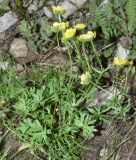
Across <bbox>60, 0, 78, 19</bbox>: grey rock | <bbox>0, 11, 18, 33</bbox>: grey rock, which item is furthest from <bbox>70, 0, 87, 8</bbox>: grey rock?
<bbox>0, 11, 18, 33</bbox>: grey rock

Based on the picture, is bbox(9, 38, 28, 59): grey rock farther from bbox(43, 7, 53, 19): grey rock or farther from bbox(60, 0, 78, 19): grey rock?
bbox(60, 0, 78, 19): grey rock

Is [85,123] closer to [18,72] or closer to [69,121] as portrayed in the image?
[69,121]

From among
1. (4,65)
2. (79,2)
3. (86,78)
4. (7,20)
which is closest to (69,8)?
(79,2)

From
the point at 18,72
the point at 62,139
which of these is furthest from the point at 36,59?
the point at 62,139

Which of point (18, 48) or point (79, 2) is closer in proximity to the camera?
point (18, 48)

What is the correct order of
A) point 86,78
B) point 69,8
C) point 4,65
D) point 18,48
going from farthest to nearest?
point 69,8
point 18,48
point 4,65
point 86,78

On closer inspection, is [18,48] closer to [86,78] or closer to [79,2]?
[79,2]

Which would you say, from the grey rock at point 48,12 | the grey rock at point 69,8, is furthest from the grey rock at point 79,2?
the grey rock at point 48,12
